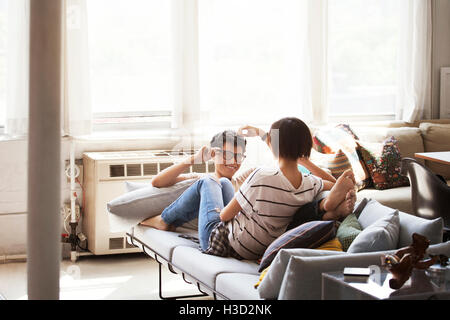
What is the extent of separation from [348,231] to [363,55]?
3403mm

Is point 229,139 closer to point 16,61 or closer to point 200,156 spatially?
point 200,156

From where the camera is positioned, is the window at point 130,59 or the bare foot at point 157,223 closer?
the bare foot at point 157,223

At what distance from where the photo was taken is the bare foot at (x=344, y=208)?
306 cm

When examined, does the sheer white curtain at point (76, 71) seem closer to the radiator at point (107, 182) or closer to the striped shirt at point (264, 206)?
the radiator at point (107, 182)

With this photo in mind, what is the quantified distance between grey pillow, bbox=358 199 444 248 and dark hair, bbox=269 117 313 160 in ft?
1.36

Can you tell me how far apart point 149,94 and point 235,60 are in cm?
Result: 78

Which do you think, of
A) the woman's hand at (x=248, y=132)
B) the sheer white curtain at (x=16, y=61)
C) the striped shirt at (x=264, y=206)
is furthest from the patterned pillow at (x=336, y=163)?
the sheer white curtain at (x=16, y=61)

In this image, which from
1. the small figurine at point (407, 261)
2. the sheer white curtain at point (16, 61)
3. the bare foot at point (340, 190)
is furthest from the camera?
the sheer white curtain at point (16, 61)

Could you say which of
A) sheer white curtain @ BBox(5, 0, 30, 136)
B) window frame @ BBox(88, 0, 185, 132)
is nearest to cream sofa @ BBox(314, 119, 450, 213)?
window frame @ BBox(88, 0, 185, 132)

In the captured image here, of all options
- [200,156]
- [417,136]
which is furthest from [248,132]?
[417,136]

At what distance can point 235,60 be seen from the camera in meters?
5.50

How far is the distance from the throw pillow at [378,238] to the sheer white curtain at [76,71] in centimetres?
280

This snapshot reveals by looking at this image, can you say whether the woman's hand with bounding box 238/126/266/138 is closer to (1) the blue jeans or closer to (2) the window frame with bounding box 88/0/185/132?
(1) the blue jeans

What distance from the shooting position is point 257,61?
5574 mm
